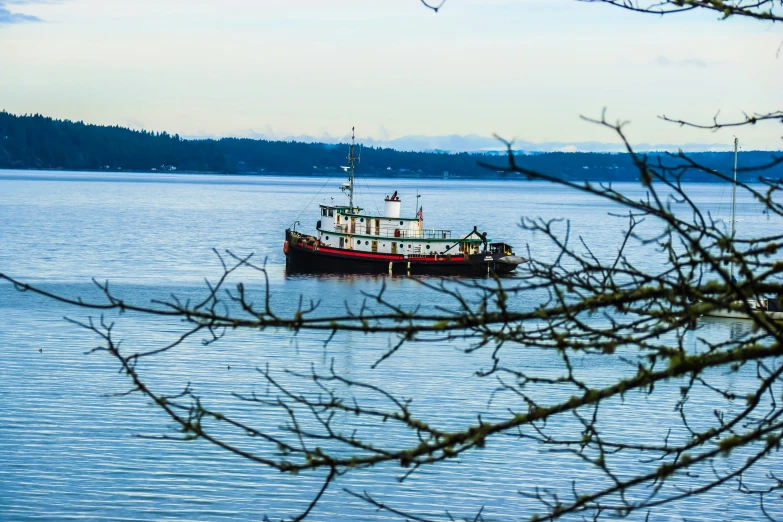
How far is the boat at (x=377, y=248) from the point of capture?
2175 inches

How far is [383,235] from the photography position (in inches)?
2255

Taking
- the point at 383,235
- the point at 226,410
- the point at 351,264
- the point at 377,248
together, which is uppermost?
the point at 383,235

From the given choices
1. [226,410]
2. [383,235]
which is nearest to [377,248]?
[383,235]

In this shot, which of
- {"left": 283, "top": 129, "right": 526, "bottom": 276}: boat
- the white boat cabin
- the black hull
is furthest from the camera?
the white boat cabin

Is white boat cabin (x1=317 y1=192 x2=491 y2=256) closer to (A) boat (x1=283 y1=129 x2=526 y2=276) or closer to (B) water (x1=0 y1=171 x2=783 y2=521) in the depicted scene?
(A) boat (x1=283 y1=129 x2=526 y2=276)

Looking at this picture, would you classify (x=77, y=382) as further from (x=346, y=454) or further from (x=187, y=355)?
(x=346, y=454)

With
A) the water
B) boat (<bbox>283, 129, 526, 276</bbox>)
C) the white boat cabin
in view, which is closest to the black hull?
boat (<bbox>283, 129, 526, 276</bbox>)

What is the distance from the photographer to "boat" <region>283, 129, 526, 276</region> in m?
55.2

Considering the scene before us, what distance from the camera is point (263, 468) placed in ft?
70.3

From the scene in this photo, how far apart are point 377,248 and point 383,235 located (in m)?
0.97

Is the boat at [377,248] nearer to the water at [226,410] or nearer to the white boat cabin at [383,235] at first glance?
the white boat cabin at [383,235]

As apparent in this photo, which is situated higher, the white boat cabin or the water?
the white boat cabin

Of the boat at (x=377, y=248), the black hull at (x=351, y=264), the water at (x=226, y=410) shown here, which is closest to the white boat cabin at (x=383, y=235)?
the boat at (x=377, y=248)

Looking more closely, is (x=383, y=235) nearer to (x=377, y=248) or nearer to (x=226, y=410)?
(x=377, y=248)
